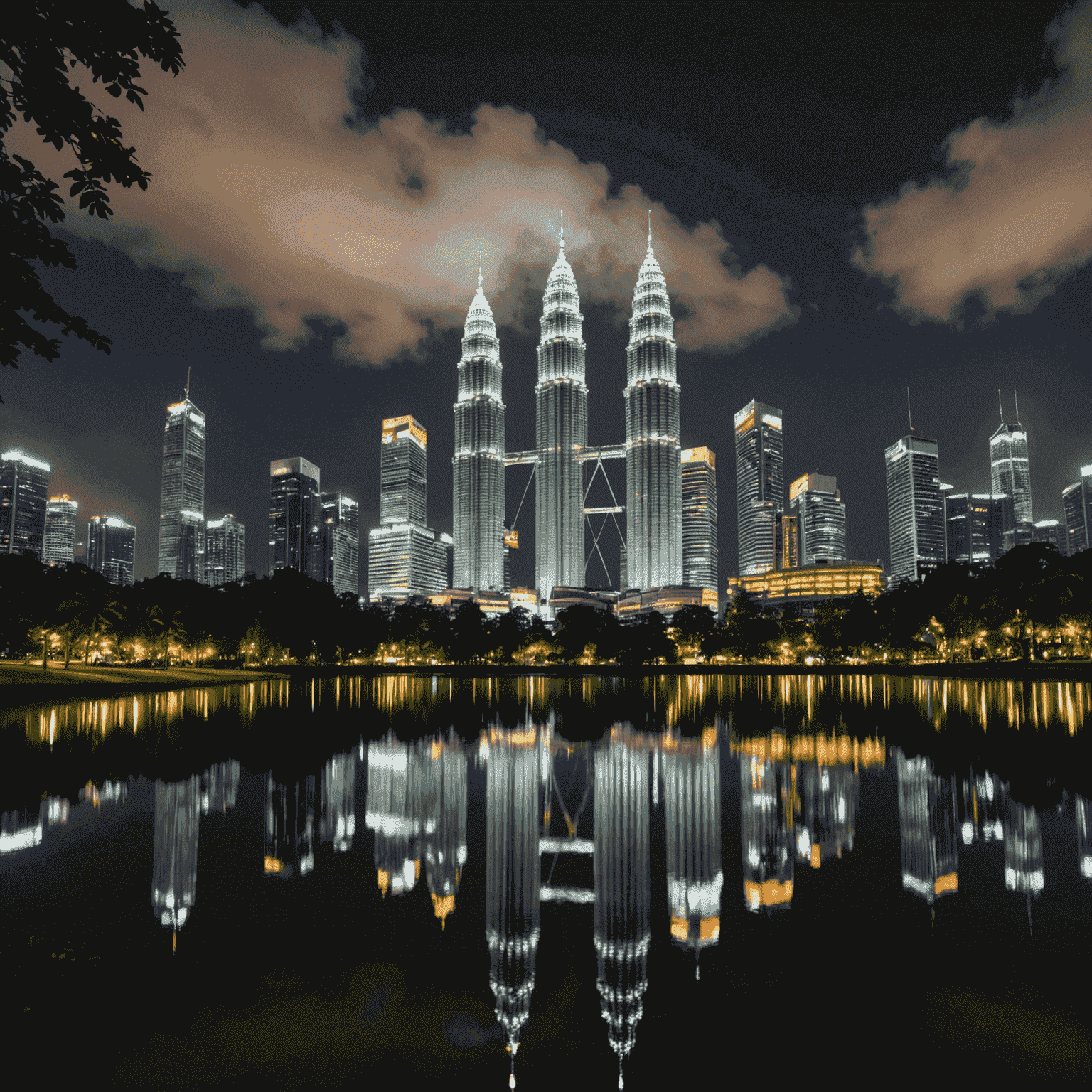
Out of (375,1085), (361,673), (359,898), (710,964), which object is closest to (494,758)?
(359,898)

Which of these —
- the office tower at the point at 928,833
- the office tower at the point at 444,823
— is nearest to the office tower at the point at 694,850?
the office tower at the point at 928,833

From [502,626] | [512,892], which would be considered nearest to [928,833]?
[512,892]

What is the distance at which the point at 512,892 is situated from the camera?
850cm

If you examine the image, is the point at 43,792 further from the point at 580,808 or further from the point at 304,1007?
the point at 304,1007

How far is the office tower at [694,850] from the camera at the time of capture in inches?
289

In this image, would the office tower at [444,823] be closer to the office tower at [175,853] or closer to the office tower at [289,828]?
the office tower at [289,828]

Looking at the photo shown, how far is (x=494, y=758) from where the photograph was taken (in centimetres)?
1880

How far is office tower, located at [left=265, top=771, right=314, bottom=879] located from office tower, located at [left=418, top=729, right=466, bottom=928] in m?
1.77

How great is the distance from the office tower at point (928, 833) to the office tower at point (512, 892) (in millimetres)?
4733

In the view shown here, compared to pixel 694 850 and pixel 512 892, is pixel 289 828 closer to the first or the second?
pixel 512 892

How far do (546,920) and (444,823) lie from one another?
184 inches

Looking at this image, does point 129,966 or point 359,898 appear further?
point 359,898

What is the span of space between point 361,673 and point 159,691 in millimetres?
47283

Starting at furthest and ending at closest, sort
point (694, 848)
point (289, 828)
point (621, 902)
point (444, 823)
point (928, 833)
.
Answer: point (444, 823) < point (289, 828) < point (928, 833) < point (694, 848) < point (621, 902)
